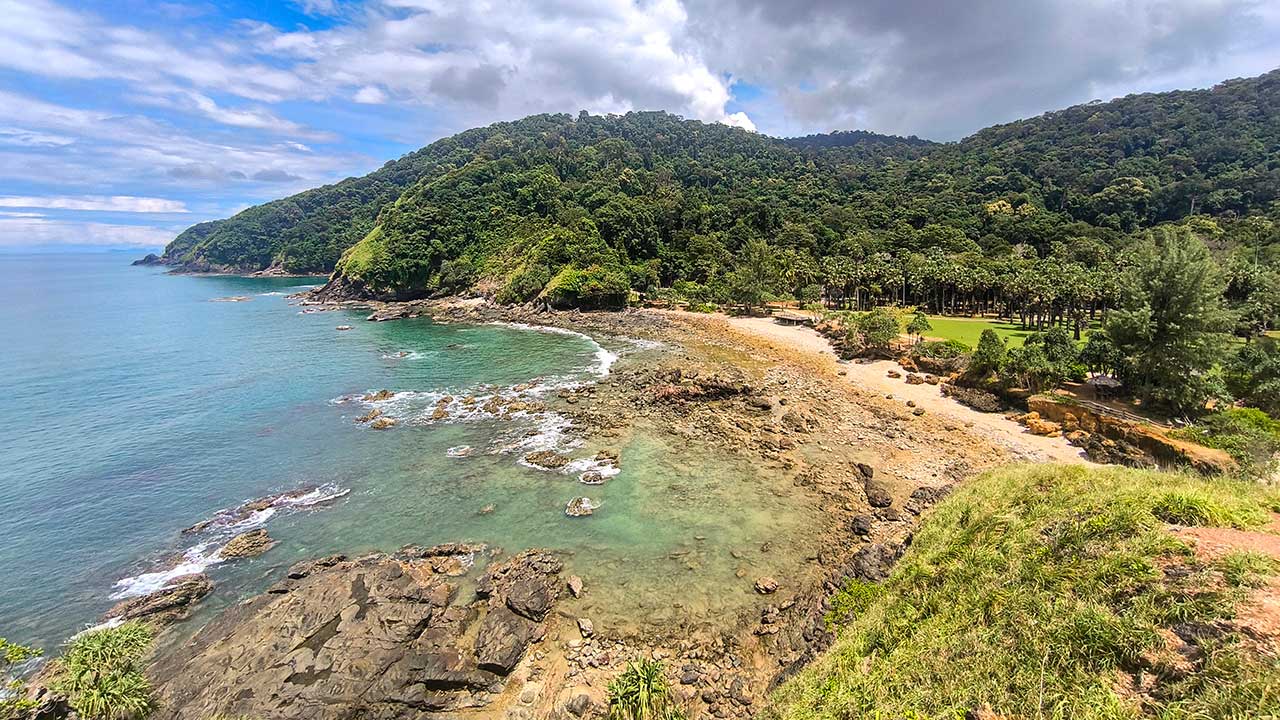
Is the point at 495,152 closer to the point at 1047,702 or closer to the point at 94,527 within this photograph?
the point at 94,527

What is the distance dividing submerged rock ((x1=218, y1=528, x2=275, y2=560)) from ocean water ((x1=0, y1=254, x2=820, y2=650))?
44 cm

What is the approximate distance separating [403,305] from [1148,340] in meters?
98.0

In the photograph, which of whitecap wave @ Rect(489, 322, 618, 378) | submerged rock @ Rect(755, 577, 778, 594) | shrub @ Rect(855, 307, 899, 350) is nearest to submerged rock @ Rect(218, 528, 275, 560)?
submerged rock @ Rect(755, 577, 778, 594)

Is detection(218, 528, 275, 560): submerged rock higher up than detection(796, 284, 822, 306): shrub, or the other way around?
detection(796, 284, 822, 306): shrub

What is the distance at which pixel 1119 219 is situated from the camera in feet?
314

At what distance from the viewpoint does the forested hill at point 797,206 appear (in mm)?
89875

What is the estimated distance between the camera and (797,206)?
131000mm

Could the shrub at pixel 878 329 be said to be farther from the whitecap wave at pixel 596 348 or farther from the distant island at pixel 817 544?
the whitecap wave at pixel 596 348

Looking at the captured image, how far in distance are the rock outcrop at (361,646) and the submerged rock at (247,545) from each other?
10.3 ft

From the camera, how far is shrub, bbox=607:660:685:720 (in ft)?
39.3

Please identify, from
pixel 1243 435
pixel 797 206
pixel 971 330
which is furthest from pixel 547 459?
pixel 797 206

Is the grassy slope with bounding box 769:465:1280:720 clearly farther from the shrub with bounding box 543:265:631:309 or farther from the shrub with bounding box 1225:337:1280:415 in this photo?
the shrub with bounding box 543:265:631:309

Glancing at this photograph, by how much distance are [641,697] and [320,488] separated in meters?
21.1

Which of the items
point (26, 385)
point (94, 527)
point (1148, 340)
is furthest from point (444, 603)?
point (26, 385)
